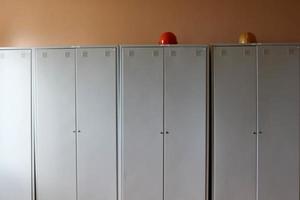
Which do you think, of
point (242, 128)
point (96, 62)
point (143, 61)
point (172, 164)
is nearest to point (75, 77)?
point (96, 62)

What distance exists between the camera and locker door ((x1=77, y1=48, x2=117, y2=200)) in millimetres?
3297

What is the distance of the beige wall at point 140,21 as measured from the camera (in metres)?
3.67

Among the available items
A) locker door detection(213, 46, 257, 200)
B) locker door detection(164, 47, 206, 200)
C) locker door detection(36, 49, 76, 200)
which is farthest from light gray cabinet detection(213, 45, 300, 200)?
locker door detection(36, 49, 76, 200)

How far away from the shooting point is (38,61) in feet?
11.0

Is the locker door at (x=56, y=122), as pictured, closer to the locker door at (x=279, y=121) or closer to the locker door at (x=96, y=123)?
the locker door at (x=96, y=123)

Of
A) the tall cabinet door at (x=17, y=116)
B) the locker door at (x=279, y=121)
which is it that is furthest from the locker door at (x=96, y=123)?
the locker door at (x=279, y=121)

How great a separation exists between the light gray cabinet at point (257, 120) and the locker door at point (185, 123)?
0.50 ft

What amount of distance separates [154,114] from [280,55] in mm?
1359

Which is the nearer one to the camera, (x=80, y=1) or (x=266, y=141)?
(x=266, y=141)

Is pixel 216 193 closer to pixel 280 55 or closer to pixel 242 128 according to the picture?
pixel 242 128

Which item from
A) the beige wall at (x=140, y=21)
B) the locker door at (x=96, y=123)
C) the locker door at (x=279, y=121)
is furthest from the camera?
the beige wall at (x=140, y=21)

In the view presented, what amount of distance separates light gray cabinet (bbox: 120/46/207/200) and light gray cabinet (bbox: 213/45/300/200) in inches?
7.5

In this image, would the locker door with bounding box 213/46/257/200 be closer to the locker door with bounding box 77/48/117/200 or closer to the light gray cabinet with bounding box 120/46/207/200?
the light gray cabinet with bounding box 120/46/207/200

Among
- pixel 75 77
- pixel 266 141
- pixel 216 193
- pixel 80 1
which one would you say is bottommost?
Result: pixel 216 193
